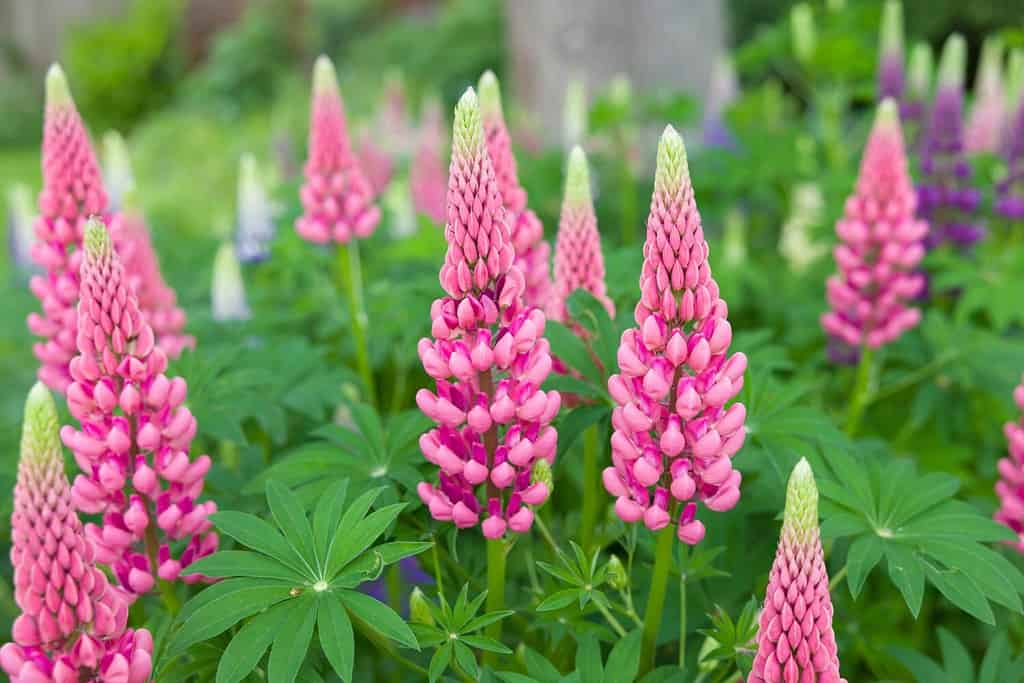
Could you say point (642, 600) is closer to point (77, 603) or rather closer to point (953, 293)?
point (77, 603)

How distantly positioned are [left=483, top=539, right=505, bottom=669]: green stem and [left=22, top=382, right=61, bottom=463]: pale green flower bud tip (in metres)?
0.89

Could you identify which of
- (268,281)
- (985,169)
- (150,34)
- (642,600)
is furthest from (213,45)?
(642,600)

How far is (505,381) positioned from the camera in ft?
6.31

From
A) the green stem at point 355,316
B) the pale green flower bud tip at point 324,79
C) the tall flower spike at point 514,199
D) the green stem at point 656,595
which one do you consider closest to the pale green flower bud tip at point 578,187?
the tall flower spike at point 514,199

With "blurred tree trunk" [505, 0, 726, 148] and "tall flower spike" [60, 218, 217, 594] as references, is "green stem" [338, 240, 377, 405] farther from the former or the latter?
"blurred tree trunk" [505, 0, 726, 148]

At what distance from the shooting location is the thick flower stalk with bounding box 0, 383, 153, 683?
160 cm

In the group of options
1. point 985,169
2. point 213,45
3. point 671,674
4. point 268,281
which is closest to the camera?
point 671,674

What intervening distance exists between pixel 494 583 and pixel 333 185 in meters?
1.54

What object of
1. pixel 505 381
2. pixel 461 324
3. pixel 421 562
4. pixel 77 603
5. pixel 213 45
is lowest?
pixel 421 562

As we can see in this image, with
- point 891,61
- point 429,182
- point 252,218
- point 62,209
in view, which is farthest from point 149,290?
point 891,61

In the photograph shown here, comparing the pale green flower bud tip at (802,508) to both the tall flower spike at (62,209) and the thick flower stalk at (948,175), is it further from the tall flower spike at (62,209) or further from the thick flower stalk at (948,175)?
the thick flower stalk at (948,175)

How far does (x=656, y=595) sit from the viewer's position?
2.11m

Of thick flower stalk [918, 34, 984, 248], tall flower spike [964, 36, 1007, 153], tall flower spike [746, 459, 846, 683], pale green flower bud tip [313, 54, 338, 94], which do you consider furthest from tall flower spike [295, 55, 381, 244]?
tall flower spike [964, 36, 1007, 153]

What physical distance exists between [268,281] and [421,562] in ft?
8.87
